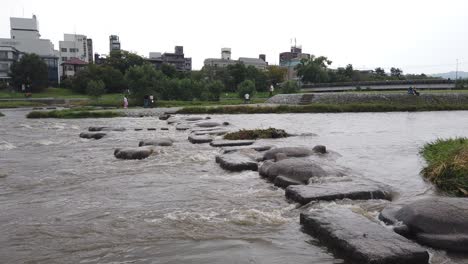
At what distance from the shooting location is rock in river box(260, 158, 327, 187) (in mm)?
7957

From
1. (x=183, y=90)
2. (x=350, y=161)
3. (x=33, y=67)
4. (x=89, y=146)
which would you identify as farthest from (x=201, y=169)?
(x=33, y=67)

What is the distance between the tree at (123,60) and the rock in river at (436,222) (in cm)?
8693

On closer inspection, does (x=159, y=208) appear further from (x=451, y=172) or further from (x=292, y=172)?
(x=451, y=172)

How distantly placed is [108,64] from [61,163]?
8122 centimetres

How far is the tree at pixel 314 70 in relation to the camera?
286 feet

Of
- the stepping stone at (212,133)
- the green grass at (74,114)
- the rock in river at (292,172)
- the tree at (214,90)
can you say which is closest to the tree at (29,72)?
the tree at (214,90)

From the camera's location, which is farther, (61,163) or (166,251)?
(61,163)

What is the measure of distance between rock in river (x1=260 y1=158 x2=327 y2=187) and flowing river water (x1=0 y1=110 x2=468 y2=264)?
0.87ft

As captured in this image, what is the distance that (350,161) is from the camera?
1095 centimetres

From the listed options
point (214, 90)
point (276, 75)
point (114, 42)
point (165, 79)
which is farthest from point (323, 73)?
point (114, 42)

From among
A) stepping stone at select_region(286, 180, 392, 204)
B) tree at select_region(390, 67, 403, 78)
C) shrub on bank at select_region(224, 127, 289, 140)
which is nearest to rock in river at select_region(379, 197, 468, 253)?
stepping stone at select_region(286, 180, 392, 204)

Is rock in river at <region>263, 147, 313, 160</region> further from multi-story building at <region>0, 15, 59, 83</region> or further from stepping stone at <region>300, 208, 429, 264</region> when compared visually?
multi-story building at <region>0, 15, 59, 83</region>

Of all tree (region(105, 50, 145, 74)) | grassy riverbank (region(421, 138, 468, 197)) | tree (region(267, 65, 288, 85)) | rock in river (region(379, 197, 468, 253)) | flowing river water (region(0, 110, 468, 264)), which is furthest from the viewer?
tree (region(267, 65, 288, 85))

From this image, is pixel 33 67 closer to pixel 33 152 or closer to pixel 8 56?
pixel 8 56
